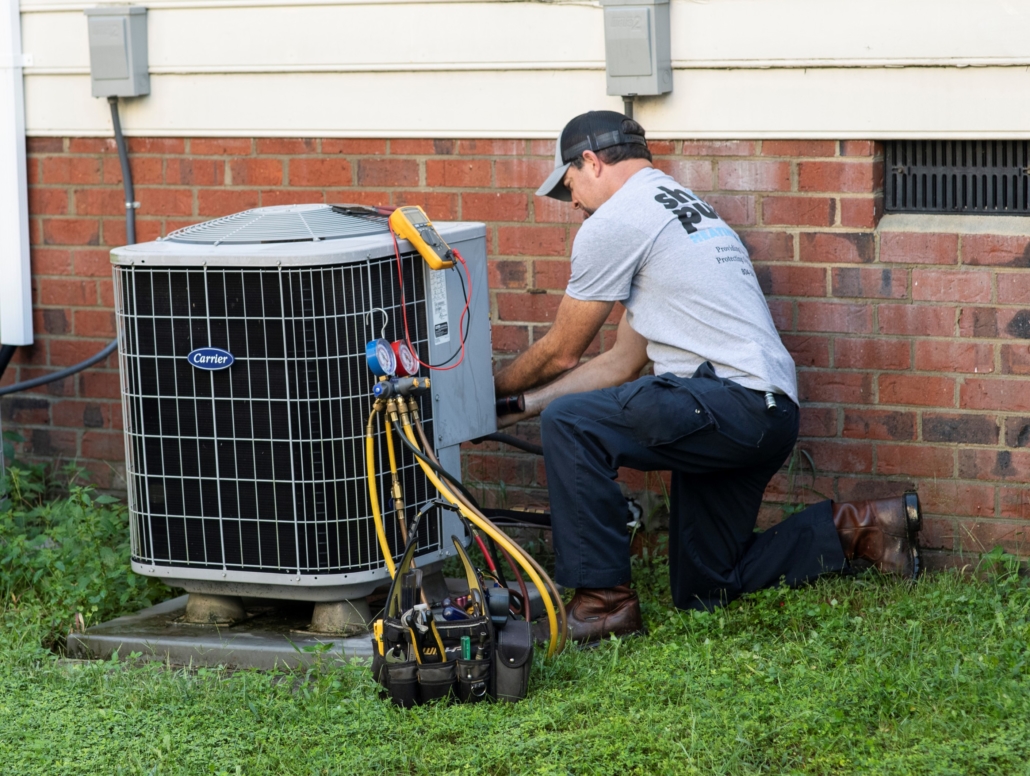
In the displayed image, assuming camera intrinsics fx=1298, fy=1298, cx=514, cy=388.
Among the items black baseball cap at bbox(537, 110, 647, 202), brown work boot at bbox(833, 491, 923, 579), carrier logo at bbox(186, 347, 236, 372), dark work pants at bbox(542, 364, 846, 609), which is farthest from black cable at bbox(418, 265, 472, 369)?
brown work boot at bbox(833, 491, 923, 579)

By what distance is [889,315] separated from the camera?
4.41 metres

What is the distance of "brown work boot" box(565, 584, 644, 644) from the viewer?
13.2 ft

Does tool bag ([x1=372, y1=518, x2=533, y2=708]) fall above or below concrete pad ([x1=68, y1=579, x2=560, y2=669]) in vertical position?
above

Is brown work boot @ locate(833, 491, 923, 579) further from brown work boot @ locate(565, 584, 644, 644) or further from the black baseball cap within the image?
the black baseball cap

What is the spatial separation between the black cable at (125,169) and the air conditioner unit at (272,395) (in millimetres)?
1420

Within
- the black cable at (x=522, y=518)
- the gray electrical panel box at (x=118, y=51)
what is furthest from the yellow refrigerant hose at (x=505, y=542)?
the gray electrical panel box at (x=118, y=51)

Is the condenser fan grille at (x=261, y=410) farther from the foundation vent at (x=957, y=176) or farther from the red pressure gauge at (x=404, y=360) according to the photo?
the foundation vent at (x=957, y=176)

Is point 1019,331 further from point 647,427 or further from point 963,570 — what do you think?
point 647,427

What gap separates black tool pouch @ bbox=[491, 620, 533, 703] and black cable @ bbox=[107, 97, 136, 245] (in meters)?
2.78

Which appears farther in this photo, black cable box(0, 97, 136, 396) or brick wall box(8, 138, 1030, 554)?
black cable box(0, 97, 136, 396)

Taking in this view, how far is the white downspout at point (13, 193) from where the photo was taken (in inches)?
215

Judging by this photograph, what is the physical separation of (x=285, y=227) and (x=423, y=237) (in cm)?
42

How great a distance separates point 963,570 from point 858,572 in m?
0.36

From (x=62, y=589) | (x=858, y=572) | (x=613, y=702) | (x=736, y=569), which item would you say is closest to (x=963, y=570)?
(x=858, y=572)
